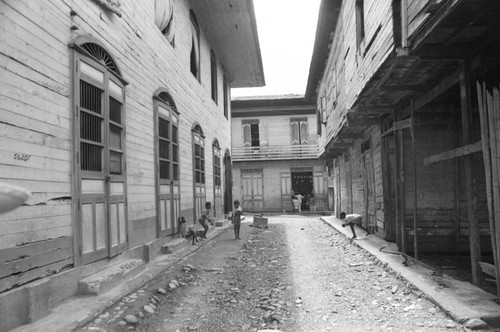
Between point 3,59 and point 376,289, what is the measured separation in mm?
5598

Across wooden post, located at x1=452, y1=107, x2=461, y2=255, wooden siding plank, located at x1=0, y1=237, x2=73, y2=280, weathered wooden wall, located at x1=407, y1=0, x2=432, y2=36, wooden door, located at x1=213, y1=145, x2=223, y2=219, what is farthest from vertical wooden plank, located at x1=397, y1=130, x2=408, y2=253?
wooden door, located at x1=213, y1=145, x2=223, y2=219

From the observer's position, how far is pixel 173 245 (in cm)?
802

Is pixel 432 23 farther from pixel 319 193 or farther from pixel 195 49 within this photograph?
pixel 319 193

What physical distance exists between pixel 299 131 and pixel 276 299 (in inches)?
834

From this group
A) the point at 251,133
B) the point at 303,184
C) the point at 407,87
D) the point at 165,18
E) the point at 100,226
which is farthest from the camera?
the point at 303,184

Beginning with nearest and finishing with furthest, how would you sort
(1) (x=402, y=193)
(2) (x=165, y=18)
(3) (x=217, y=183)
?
(1) (x=402, y=193), (2) (x=165, y=18), (3) (x=217, y=183)

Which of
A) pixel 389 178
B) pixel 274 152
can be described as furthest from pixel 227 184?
pixel 389 178

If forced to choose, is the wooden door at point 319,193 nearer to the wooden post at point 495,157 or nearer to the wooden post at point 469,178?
the wooden post at point 469,178

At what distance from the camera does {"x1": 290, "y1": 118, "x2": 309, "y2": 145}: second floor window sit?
25703 mm

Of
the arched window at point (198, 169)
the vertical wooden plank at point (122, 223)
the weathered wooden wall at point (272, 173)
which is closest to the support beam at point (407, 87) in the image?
the vertical wooden plank at point (122, 223)

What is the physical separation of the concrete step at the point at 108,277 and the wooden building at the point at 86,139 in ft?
0.42

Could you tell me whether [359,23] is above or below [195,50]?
below

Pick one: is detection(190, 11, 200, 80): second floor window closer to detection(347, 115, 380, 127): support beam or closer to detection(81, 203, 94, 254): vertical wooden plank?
detection(347, 115, 380, 127): support beam

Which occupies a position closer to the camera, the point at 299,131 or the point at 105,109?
the point at 105,109
